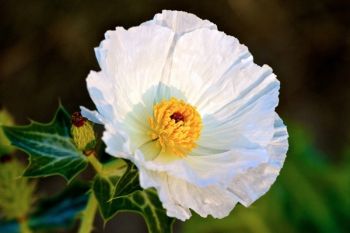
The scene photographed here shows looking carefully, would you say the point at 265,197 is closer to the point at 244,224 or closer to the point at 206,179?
the point at 244,224

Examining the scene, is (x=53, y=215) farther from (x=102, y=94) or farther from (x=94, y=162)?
(x=102, y=94)

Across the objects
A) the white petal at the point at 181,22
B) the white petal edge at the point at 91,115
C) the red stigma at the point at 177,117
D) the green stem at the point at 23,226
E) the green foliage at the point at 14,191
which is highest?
the white petal at the point at 181,22

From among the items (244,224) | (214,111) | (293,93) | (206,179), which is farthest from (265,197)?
(206,179)

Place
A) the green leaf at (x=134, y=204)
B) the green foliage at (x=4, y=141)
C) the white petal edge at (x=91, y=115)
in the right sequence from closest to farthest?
the white petal edge at (x=91, y=115)
the green leaf at (x=134, y=204)
the green foliage at (x=4, y=141)

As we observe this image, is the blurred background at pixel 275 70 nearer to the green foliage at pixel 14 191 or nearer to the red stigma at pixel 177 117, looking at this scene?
the green foliage at pixel 14 191

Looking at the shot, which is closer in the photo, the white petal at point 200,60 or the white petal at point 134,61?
the white petal at point 134,61

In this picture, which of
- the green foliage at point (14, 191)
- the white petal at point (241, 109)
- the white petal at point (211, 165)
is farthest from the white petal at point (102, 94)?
the green foliage at point (14, 191)
